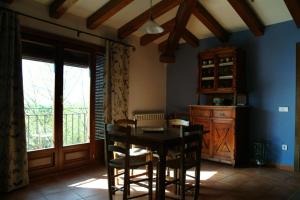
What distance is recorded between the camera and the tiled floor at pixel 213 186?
286 centimetres

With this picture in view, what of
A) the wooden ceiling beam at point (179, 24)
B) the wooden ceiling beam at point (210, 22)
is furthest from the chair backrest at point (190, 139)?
the wooden ceiling beam at point (210, 22)

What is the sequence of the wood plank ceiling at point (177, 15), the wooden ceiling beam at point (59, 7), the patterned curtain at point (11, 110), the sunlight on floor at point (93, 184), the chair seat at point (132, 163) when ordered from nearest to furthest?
the chair seat at point (132, 163) < the patterned curtain at point (11, 110) < the sunlight on floor at point (93, 184) < the wooden ceiling beam at point (59, 7) < the wood plank ceiling at point (177, 15)

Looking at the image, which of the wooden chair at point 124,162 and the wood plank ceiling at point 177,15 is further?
the wood plank ceiling at point 177,15

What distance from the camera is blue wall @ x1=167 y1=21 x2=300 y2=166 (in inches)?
161

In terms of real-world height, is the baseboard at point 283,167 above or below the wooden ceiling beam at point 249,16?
below

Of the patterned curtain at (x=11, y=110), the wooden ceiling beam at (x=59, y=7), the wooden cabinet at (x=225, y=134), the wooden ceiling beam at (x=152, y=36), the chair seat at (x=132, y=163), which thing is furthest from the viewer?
the wooden ceiling beam at (x=152, y=36)

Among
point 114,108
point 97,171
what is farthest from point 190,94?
point 97,171

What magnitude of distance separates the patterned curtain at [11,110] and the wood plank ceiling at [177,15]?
1.57 feet

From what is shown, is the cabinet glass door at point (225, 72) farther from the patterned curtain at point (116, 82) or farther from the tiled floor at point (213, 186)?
the patterned curtain at point (116, 82)

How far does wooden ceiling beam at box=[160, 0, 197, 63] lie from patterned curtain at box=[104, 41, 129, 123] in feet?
2.94

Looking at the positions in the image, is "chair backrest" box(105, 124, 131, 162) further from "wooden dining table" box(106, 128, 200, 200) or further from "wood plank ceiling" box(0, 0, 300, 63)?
"wood plank ceiling" box(0, 0, 300, 63)

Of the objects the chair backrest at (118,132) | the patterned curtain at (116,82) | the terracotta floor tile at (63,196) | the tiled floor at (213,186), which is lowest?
the tiled floor at (213,186)

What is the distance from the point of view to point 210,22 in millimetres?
4500

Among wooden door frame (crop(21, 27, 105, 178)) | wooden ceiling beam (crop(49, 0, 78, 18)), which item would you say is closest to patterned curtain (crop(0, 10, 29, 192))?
wooden door frame (crop(21, 27, 105, 178))
